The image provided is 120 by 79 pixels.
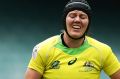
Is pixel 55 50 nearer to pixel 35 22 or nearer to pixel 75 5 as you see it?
pixel 75 5

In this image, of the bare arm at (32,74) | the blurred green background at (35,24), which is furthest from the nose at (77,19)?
the blurred green background at (35,24)

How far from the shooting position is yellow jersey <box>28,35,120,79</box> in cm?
273

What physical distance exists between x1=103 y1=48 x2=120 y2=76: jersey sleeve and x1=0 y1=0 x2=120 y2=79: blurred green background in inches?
139

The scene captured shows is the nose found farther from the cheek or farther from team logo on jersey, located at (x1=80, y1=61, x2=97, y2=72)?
team logo on jersey, located at (x1=80, y1=61, x2=97, y2=72)

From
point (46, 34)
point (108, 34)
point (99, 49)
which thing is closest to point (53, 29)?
point (46, 34)

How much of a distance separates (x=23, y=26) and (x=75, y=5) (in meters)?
4.46

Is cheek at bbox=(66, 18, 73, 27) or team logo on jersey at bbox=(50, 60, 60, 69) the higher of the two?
cheek at bbox=(66, 18, 73, 27)

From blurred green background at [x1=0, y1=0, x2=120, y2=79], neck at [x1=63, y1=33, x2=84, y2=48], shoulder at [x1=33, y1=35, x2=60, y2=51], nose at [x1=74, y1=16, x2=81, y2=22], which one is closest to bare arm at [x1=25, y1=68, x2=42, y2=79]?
shoulder at [x1=33, y1=35, x2=60, y2=51]

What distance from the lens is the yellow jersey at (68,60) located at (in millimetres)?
2732

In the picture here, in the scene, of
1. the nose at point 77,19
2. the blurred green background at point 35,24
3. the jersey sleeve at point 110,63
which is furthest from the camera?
the blurred green background at point 35,24

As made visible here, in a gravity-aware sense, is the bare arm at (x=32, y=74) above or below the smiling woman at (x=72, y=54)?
below

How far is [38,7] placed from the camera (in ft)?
24.7

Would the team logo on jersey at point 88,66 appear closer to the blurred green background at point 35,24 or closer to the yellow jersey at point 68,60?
the yellow jersey at point 68,60

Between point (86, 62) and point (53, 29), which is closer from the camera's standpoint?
point (86, 62)
